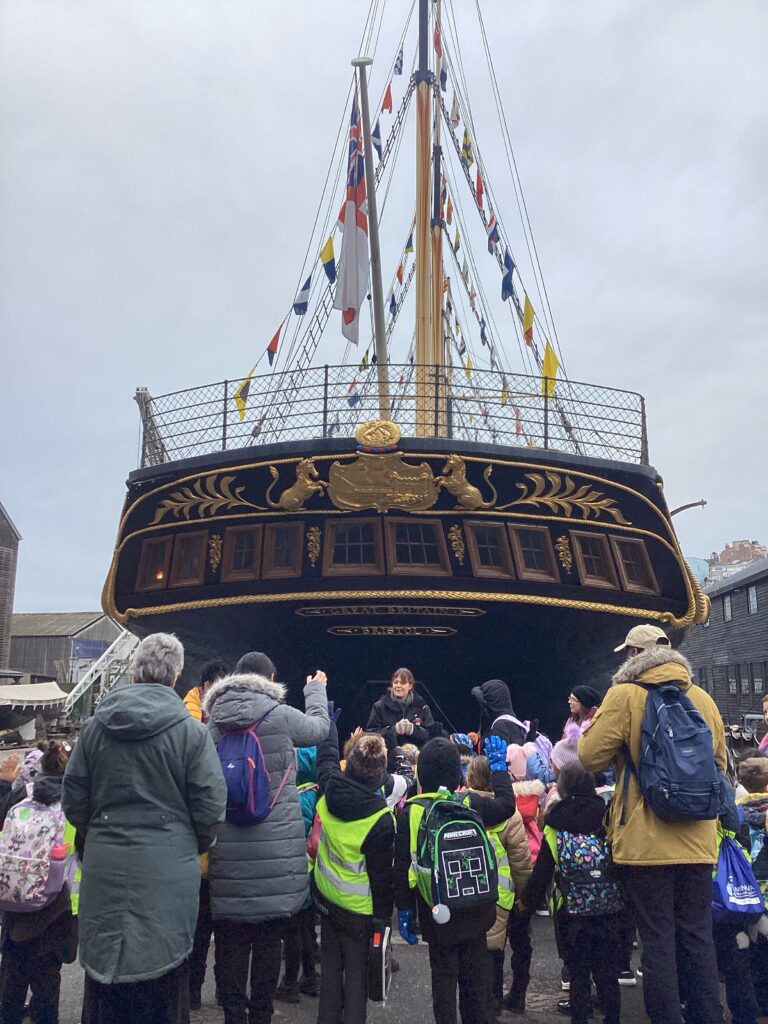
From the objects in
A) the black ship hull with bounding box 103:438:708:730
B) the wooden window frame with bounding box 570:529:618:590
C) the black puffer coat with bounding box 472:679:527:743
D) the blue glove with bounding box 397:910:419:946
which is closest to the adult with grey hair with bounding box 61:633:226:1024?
the blue glove with bounding box 397:910:419:946

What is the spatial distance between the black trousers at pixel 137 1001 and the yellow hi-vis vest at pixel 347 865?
30.4 inches

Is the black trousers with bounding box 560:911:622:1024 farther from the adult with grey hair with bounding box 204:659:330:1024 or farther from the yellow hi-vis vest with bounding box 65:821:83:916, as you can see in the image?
the yellow hi-vis vest with bounding box 65:821:83:916

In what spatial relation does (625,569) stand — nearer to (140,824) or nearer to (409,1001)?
(409,1001)

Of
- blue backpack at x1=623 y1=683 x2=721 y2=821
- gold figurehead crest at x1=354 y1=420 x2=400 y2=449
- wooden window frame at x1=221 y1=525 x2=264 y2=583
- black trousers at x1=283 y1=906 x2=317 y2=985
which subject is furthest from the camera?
wooden window frame at x1=221 y1=525 x2=264 y2=583

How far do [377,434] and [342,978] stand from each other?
5.76 m

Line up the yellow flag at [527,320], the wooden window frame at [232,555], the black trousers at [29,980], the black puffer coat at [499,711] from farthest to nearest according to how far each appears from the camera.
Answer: the yellow flag at [527,320] → the wooden window frame at [232,555] → the black puffer coat at [499,711] → the black trousers at [29,980]

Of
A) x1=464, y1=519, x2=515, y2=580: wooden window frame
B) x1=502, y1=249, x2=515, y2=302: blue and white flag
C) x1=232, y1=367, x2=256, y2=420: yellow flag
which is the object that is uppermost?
x1=502, y1=249, x2=515, y2=302: blue and white flag

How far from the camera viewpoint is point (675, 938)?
132 inches

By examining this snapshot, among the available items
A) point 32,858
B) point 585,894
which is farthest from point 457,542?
point 32,858

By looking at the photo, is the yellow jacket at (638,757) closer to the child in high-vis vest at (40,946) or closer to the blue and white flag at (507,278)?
the child in high-vis vest at (40,946)

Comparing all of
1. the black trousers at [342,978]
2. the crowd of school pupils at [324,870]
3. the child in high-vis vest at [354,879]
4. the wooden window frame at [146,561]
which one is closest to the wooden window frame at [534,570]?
the wooden window frame at [146,561]

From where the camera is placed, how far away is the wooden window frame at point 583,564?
9453 millimetres

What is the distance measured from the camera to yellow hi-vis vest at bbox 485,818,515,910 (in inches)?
159

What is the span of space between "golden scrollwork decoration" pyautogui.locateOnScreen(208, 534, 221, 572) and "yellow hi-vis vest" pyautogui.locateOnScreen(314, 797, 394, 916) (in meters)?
Result: 6.26
